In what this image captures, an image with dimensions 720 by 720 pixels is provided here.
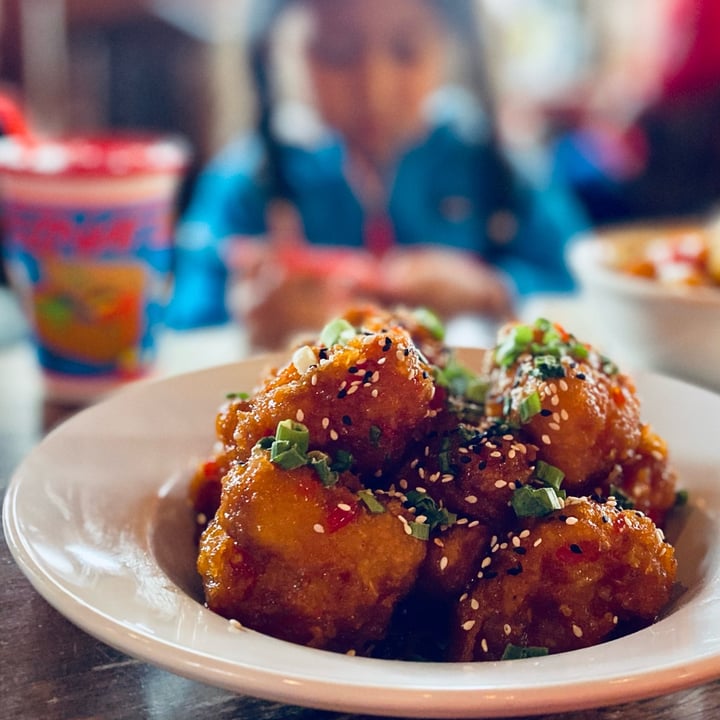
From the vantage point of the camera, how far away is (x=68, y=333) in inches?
61.4

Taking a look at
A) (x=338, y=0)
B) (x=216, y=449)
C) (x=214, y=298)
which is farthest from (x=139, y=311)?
(x=338, y=0)

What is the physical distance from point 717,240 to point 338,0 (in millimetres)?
1841

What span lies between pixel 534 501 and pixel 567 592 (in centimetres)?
9

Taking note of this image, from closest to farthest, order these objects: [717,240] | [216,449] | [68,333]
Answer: [216,449]
[68,333]
[717,240]

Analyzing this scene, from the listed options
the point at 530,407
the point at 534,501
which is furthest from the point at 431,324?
the point at 534,501

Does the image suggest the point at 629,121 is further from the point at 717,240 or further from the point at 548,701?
the point at 548,701

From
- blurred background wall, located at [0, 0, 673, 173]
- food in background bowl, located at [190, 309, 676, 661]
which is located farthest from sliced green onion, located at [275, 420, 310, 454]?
blurred background wall, located at [0, 0, 673, 173]

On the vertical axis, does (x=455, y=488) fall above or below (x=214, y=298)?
above

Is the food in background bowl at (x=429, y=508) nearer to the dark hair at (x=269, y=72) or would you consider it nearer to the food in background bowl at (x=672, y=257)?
the food in background bowl at (x=672, y=257)

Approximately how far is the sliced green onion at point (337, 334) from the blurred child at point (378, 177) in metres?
1.58

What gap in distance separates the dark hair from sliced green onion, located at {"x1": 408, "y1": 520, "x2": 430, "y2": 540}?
8.63 ft

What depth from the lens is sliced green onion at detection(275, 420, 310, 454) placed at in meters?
0.86

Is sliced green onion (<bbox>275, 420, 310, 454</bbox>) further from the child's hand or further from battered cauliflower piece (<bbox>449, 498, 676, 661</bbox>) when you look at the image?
the child's hand

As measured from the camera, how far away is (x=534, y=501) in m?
0.87
